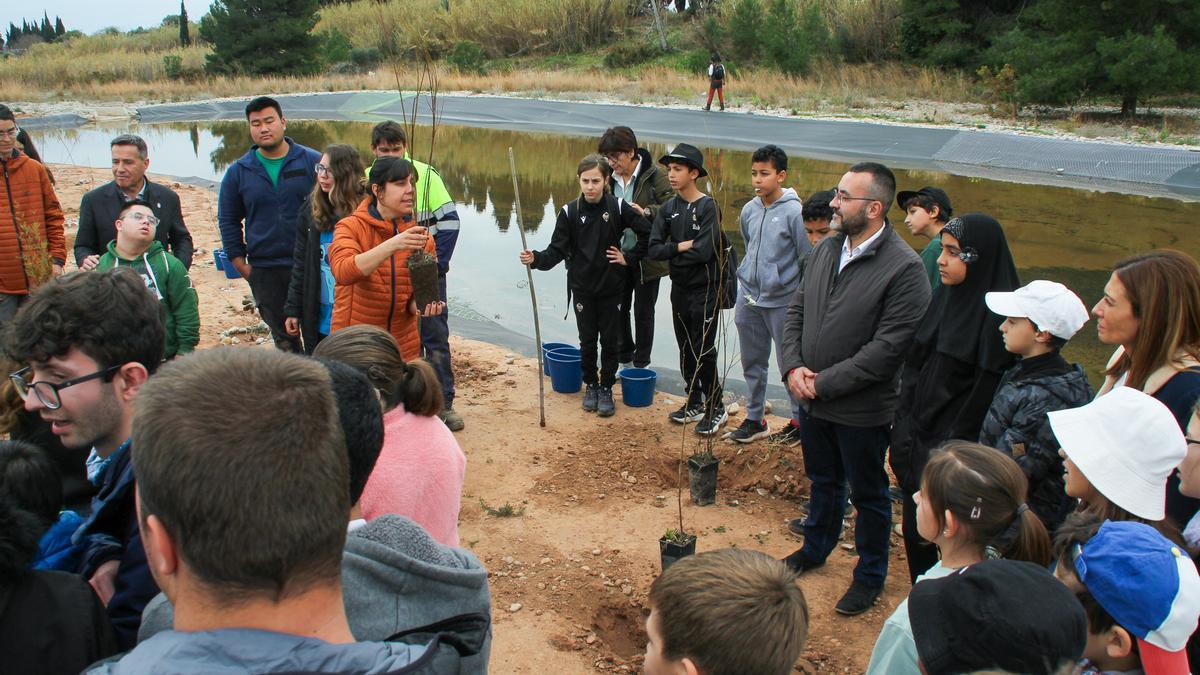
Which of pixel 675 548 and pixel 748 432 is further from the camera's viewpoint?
pixel 748 432

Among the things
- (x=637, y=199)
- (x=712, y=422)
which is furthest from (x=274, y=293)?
(x=712, y=422)

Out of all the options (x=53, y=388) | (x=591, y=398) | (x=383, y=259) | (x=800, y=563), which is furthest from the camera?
(x=591, y=398)

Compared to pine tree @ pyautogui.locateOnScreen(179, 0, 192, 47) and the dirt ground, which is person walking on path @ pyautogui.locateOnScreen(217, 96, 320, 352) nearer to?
the dirt ground

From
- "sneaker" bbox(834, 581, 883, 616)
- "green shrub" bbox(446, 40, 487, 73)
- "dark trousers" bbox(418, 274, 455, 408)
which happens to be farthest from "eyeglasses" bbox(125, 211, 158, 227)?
"green shrub" bbox(446, 40, 487, 73)

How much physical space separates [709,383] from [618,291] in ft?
2.97

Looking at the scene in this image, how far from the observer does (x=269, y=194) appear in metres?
5.52

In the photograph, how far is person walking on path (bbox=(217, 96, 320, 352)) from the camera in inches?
217

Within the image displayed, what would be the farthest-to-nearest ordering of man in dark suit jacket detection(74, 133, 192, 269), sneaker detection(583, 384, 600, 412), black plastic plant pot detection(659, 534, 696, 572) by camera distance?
1. sneaker detection(583, 384, 600, 412)
2. man in dark suit jacket detection(74, 133, 192, 269)
3. black plastic plant pot detection(659, 534, 696, 572)

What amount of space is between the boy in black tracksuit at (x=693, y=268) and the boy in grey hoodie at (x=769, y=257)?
9.0 inches

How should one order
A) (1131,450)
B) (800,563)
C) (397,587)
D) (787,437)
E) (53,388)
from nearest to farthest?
(397,587) < (53,388) < (1131,450) < (800,563) < (787,437)

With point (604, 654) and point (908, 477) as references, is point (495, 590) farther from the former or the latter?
point (908, 477)

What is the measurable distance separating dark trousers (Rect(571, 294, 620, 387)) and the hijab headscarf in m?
2.70

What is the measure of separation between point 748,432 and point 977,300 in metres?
2.23

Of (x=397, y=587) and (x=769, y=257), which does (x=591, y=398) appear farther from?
(x=397, y=587)
